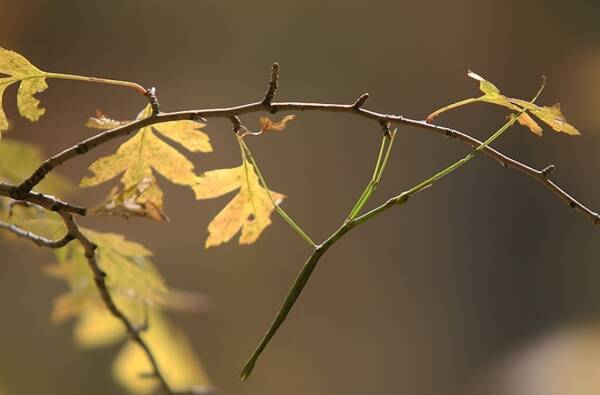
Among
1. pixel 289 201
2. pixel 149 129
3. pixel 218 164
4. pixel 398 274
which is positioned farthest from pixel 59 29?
pixel 149 129

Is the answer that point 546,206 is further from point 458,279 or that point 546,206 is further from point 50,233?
point 50,233

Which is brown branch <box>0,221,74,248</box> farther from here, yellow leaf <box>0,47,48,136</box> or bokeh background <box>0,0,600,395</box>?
bokeh background <box>0,0,600,395</box>

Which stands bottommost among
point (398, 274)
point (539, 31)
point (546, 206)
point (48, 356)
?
point (48, 356)

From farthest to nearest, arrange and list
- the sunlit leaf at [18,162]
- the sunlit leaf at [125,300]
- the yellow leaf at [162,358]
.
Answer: the yellow leaf at [162,358], the sunlit leaf at [18,162], the sunlit leaf at [125,300]

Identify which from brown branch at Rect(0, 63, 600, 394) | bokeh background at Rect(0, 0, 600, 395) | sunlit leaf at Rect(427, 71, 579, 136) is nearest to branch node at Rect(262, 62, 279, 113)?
brown branch at Rect(0, 63, 600, 394)

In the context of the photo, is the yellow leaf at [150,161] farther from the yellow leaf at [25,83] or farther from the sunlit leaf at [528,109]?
the sunlit leaf at [528,109]

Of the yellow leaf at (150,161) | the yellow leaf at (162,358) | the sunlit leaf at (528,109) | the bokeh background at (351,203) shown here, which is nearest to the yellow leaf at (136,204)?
the yellow leaf at (150,161)
